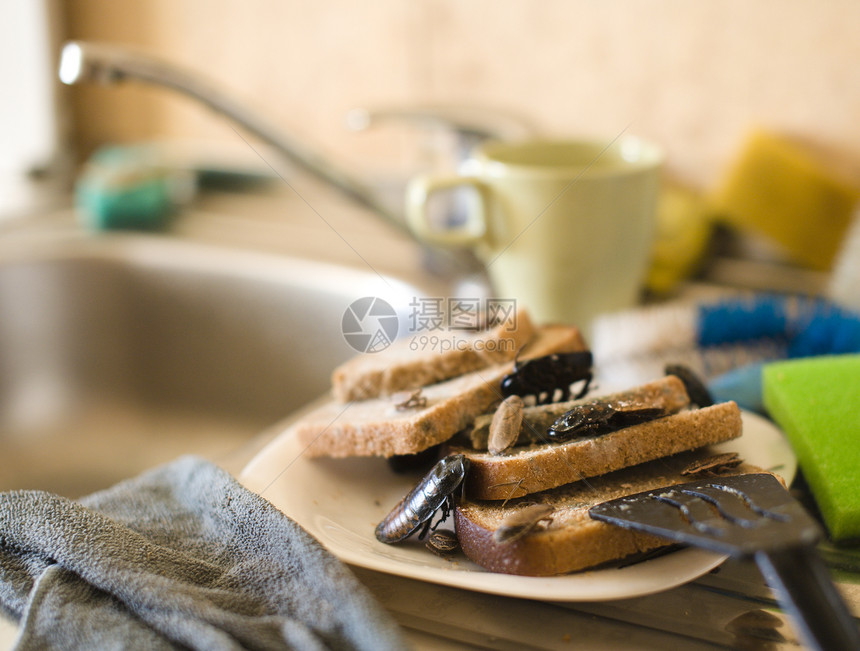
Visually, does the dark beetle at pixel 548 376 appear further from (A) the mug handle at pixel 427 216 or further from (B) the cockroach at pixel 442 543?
(A) the mug handle at pixel 427 216

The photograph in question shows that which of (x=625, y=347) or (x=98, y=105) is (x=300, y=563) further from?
(x=98, y=105)

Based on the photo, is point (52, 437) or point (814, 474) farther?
point (52, 437)

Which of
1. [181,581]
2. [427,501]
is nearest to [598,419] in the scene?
[427,501]

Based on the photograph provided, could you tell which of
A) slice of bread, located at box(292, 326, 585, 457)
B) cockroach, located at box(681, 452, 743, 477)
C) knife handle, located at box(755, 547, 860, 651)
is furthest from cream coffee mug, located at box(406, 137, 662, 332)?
knife handle, located at box(755, 547, 860, 651)

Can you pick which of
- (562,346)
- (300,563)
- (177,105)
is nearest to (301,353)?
(562,346)

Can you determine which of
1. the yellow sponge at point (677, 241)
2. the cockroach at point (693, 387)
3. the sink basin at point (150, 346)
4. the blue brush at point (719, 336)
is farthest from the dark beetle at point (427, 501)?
the yellow sponge at point (677, 241)

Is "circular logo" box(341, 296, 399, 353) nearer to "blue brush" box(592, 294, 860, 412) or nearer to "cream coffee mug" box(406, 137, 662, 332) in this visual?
"cream coffee mug" box(406, 137, 662, 332)
